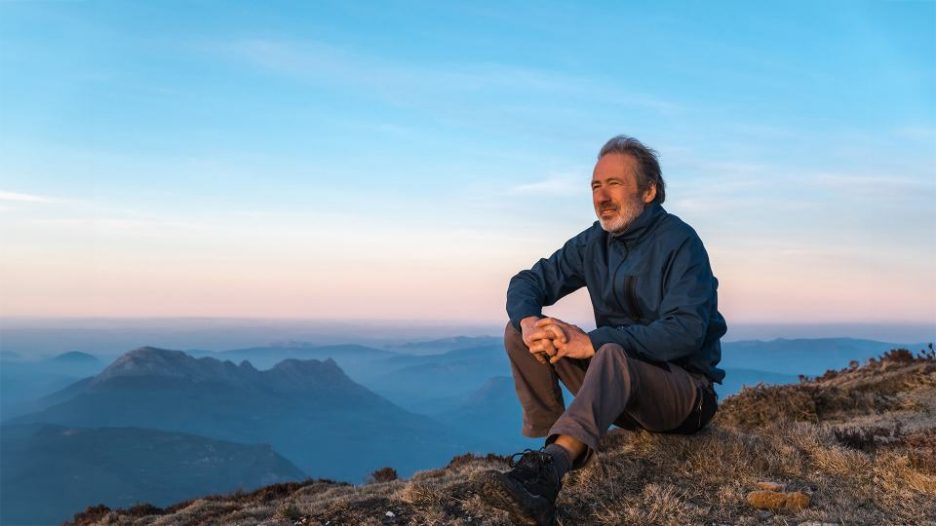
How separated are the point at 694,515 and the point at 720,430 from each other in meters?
1.91

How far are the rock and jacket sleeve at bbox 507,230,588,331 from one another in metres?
2.39

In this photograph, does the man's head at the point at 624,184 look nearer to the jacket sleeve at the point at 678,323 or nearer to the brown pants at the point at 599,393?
the jacket sleeve at the point at 678,323

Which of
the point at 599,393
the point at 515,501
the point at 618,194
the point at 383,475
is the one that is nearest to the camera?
the point at 515,501

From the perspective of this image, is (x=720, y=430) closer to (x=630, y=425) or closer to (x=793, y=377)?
(x=630, y=425)

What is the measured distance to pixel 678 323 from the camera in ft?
18.3

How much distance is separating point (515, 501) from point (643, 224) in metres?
2.61

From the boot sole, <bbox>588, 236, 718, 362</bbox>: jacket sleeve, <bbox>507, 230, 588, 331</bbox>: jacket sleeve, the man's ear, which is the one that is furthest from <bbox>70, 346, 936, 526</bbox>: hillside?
the man's ear

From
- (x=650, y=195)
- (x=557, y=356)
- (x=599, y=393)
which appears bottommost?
(x=599, y=393)

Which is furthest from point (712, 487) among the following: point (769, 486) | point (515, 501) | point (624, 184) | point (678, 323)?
point (624, 184)

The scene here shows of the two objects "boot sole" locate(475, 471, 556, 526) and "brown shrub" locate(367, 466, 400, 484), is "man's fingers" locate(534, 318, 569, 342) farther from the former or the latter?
"brown shrub" locate(367, 466, 400, 484)

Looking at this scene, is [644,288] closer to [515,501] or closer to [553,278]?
[553,278]

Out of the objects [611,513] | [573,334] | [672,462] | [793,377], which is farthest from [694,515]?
[793,377]

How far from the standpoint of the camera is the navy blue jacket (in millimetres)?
5625

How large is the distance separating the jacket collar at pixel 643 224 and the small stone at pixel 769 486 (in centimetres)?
235
